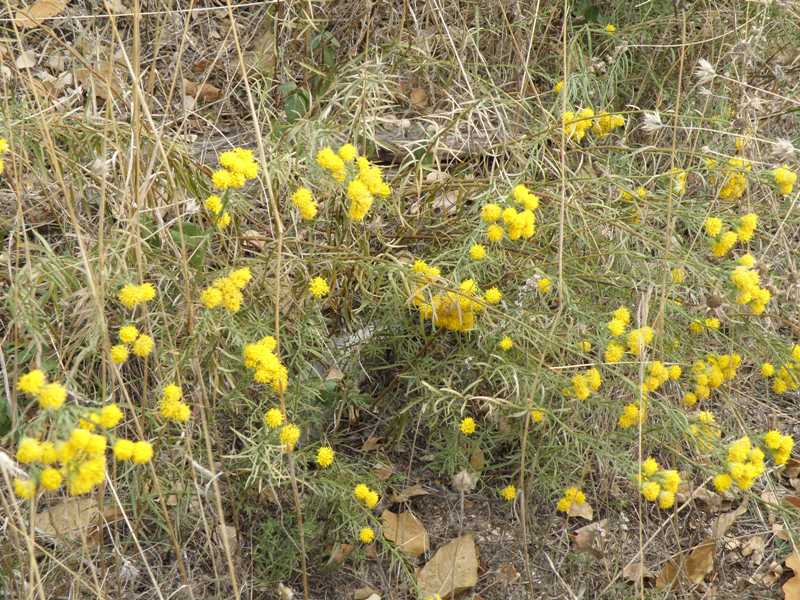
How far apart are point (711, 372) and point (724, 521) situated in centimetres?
56

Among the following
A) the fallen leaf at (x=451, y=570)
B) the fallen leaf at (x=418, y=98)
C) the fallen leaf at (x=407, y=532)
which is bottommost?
the fallen leaf at (x=451, y=570)

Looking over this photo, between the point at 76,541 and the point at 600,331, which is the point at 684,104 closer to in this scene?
the point at 600,331

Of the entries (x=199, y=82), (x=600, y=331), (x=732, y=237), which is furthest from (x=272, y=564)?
(x=199, y=82)

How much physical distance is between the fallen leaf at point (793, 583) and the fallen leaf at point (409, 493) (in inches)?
42.2

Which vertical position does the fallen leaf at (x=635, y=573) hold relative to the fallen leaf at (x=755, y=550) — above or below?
above

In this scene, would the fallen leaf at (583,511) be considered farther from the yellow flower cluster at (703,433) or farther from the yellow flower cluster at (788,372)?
the yellow flower cluster at (788,372)

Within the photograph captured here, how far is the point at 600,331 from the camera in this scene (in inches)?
90.5

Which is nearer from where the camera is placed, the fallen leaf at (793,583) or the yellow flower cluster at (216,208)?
the yellow flower cluster at (216,208)

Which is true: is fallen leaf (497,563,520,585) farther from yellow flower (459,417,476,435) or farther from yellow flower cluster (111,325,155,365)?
yellow flower cluster (111,325,155,365)

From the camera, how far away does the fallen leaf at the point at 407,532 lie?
248 cm

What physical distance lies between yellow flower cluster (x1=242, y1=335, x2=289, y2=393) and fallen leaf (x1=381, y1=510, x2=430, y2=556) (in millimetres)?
703

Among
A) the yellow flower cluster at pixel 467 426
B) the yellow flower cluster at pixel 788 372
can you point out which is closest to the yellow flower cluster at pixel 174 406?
the yellow flower cluster at pixel 467 426

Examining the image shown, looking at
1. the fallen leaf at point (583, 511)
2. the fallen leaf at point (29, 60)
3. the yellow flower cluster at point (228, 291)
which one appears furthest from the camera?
the fallen leaf at point (29, 60)

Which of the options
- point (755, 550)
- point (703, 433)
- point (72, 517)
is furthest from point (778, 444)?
point (72, 517)
